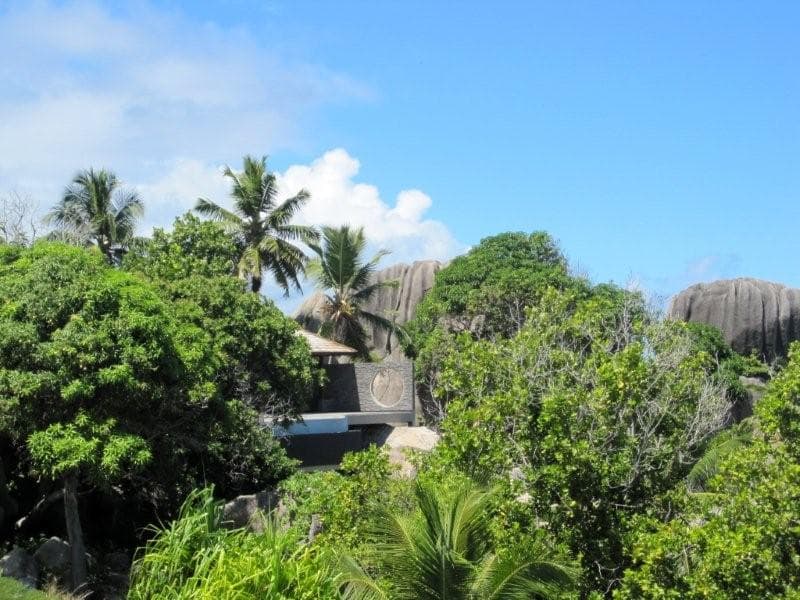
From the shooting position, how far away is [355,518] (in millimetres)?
12750

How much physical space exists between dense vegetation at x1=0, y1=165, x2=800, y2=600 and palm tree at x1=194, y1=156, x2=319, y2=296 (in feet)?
50.3

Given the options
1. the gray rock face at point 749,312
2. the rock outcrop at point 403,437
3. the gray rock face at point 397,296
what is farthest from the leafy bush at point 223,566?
the gray rock face at point 397,296

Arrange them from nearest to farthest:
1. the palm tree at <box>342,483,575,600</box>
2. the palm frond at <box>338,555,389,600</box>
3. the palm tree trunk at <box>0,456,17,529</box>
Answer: the palm tree at <box>342,483,575,600</box>
the palm frond at <box>338,555,389,600</box>
the palm tree trunk at <box>0,456,17,529</box>

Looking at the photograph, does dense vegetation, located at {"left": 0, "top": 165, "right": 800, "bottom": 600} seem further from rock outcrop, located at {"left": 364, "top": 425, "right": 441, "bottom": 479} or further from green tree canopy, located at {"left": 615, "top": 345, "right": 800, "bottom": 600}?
rock outcrop, located at {"left": 364, "top": 425, "right": 441, "bottom": 479}

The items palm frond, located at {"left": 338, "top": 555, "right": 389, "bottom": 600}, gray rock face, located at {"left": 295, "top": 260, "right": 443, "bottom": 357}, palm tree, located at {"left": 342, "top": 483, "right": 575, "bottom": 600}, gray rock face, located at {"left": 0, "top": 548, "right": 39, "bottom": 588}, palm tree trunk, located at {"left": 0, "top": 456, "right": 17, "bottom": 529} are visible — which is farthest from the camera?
gray rock face, located at {"left": 295, "top": 260, "right": 443, "bottom": 357}

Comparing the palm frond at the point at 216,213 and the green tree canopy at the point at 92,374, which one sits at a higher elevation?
the palm frond at the point at 216,213

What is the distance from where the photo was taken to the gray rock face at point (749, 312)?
112 ft

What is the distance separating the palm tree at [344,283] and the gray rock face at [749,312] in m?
11.3

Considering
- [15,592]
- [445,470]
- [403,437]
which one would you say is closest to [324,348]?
[403,437]

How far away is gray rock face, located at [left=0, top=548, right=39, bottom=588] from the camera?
13.9 metres

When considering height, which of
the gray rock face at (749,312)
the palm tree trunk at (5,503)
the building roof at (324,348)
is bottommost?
the palm tree trunk at (5,503)

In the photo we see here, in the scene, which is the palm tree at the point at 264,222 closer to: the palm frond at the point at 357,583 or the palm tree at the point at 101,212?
the palm tree at the point at 101,212

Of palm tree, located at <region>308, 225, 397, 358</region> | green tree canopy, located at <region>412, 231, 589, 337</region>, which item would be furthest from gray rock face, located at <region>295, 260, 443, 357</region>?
green tree canopy, located at <region>412, 231, 589, 337</region>

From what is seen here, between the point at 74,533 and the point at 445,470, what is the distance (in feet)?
19.7
